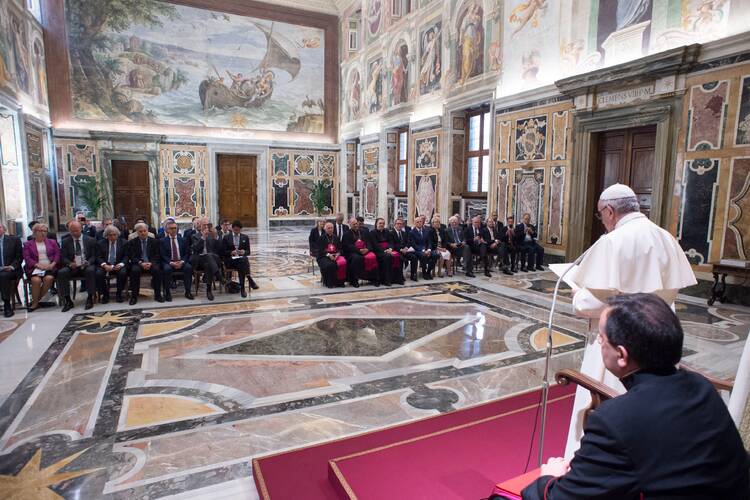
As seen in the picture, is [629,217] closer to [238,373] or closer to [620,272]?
[620,272]

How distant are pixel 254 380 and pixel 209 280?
12.4 feet

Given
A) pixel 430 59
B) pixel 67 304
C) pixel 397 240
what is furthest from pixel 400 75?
pixel 67 304

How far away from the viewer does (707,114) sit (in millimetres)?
7129

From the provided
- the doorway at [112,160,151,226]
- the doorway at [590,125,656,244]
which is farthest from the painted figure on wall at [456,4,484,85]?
the doorway at [112,160,151,226]

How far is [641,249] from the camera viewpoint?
2.46m

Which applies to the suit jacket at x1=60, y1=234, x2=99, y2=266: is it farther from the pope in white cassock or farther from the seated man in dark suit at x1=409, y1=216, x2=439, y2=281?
the pope in white cassock

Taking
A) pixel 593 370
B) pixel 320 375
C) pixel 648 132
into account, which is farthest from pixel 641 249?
pixel 648 132

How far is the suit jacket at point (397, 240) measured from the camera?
29.5ft

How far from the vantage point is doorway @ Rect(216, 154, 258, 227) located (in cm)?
1917

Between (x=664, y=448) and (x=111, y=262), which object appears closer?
(x=664, y=448)

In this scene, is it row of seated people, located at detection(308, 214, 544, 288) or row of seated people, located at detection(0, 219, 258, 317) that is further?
row of seated people, located at detection(308, 214, 544, 288)

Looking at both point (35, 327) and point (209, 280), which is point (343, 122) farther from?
point (35, 327)

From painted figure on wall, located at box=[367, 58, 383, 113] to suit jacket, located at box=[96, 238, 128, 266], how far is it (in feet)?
38.9

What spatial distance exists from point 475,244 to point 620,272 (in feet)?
23.7
